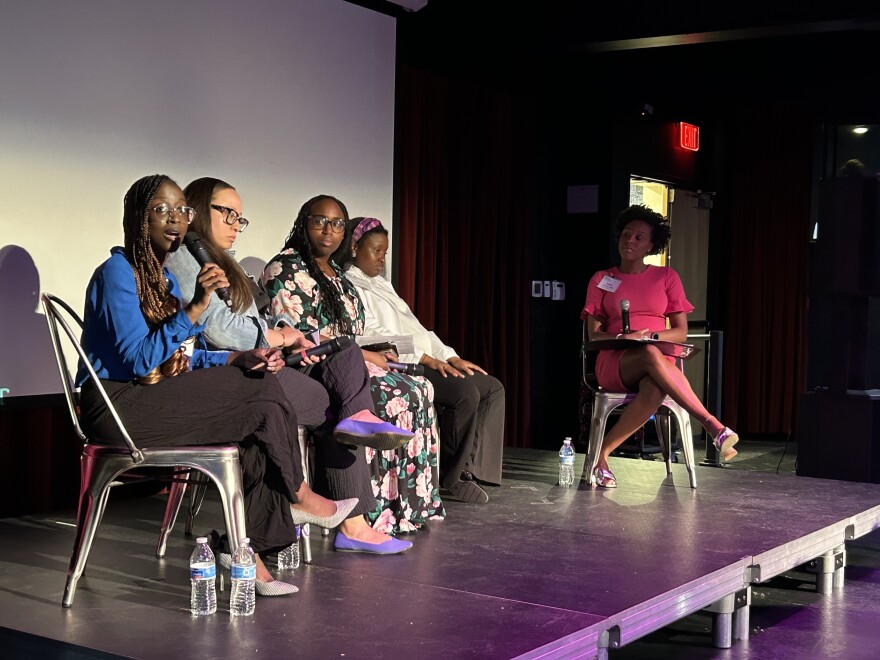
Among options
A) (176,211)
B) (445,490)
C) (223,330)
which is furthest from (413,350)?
(176,211)

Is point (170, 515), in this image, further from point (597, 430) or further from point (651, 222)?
point (651, 222)

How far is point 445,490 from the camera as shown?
14.7ft

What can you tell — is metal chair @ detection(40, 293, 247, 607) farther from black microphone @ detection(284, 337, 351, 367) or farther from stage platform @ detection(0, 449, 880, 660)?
black microphone @ detection(284, 337, 351, 367)

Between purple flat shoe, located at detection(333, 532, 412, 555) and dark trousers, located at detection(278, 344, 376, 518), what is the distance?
9 centimetres

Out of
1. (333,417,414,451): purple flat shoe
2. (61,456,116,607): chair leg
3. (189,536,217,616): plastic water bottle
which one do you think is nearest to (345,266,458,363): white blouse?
(333,417,414,451): purple flat shoe

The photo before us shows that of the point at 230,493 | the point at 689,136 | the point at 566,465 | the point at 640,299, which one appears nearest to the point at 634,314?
the point at 640,299

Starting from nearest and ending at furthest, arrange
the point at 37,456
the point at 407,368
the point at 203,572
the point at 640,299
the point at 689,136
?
the point at 203,572, the point at 407,368, the point at 37,456, the point at 640,299, the point at 689,136

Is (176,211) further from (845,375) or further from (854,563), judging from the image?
(845,375)

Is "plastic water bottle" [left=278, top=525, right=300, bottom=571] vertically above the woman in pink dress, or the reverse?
the woman in pink dress

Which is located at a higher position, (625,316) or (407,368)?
(625,316)

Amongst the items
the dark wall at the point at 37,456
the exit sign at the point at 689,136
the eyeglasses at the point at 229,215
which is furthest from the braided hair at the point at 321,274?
the exit sign at the point at 689,136

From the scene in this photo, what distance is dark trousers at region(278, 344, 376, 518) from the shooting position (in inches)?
131

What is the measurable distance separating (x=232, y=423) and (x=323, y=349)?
510 mm

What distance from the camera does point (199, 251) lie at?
3.18m
